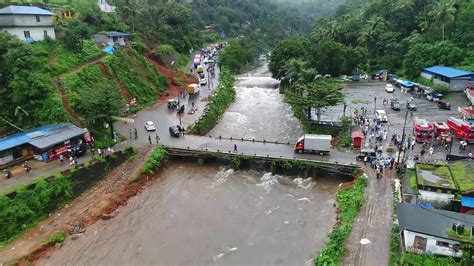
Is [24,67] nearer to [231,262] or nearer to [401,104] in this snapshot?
[231,262]

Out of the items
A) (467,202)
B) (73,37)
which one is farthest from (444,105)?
(73,37)

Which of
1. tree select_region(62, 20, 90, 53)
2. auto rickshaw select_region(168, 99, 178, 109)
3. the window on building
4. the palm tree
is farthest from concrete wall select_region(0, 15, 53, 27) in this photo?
the palm tree

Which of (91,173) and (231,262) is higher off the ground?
(91,173)

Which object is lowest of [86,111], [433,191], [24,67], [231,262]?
[231,262]

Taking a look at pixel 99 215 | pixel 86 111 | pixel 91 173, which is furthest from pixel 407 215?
pixel 86 111

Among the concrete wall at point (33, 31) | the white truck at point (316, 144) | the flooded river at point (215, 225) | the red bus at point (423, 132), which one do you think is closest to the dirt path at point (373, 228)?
the flooded river at point (215, 225)

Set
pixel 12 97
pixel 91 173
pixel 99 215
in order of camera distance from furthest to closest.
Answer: pixel 12 97 → pixel 91 173 → pixel 99 215
